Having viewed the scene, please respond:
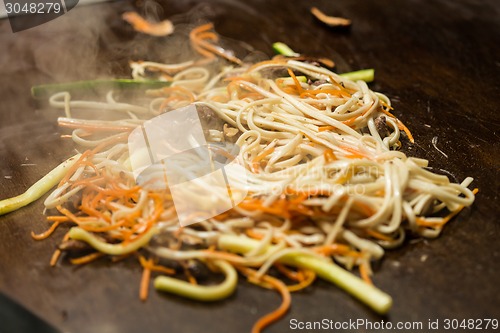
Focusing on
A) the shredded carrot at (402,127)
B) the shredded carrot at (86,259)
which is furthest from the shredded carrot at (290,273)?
the shredded carrot at (402,127)

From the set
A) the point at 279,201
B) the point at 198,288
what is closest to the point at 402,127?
the point at 279,201

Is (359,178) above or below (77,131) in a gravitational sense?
above

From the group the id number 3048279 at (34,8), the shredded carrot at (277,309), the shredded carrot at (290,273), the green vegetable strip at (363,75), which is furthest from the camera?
the id number 3048279 at (34,8)

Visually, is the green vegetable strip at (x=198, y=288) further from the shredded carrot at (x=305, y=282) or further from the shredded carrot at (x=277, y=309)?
the shredded carrot at (x=305, y=282)

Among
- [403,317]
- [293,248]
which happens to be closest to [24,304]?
[293,248]

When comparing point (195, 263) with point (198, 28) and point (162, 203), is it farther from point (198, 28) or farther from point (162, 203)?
point (198, 28)

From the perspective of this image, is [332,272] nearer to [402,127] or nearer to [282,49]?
[402,127]
